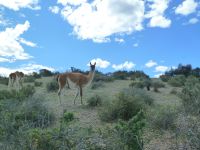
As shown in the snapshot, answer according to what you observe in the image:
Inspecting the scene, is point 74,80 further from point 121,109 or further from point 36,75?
point 36,75

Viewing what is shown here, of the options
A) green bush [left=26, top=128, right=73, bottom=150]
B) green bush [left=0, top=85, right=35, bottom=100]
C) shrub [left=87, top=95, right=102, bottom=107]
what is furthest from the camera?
shrub [left=87, top=95, right=102, bottom=107]

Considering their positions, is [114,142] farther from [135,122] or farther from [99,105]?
[99,105]

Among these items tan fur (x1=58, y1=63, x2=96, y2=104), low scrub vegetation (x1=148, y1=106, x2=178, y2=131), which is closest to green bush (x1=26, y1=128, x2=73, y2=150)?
low scrub vegetation (x1=148, y1=106, x2=178, y2=131)

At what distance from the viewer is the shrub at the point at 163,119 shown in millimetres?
12576

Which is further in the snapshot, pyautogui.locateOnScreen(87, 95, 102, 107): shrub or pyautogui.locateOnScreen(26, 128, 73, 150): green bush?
pyautogui.locateOnScreen(87, 95, 102, 107): shrub

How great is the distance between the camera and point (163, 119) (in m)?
12.6

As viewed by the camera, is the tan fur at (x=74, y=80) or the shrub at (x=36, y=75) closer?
the tan fur at (x=74, y=80)

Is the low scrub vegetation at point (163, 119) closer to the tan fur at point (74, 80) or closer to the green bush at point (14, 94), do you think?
the green bush at point (14, 94)

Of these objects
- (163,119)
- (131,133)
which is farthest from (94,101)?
(131,133)

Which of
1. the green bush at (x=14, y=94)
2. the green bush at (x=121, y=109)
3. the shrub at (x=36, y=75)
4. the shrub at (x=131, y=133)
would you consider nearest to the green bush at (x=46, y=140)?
the shrub at (x=131, y=133)

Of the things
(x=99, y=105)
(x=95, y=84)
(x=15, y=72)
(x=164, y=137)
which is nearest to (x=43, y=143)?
(x=164, y=137)

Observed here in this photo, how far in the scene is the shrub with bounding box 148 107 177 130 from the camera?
41.3 ft

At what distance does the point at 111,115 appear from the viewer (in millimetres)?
15008

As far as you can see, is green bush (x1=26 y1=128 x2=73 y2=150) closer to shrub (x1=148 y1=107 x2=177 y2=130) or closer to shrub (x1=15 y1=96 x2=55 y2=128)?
shrub (x1=15 y1=96 x2=55 y2=128)
